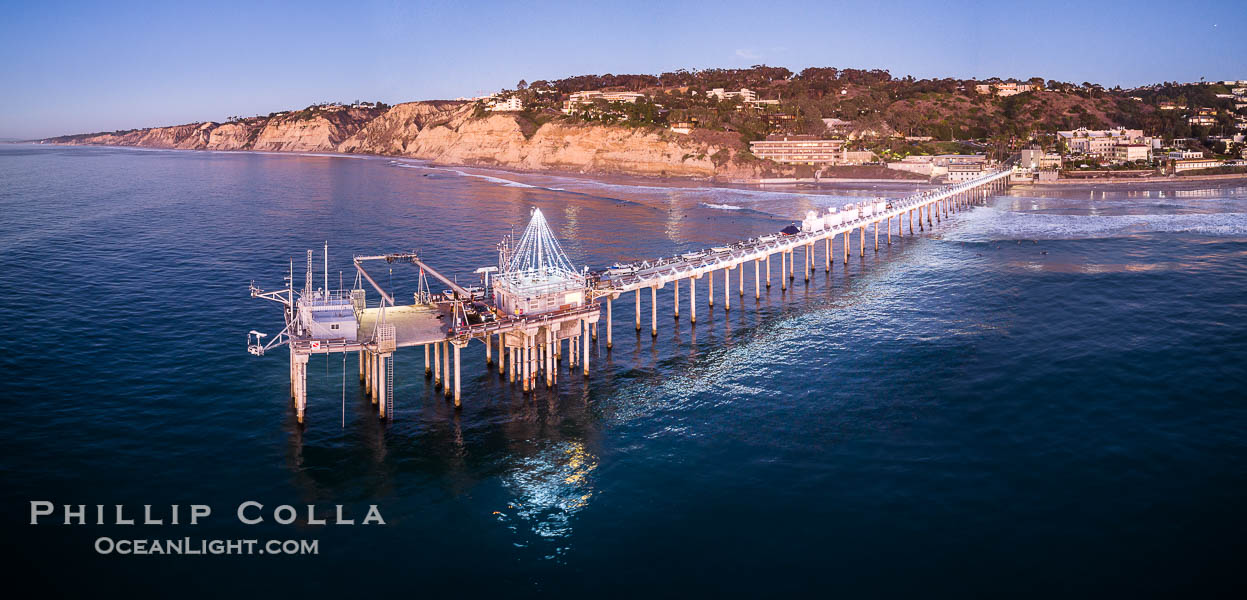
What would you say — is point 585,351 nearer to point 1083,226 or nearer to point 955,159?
point 1083,226

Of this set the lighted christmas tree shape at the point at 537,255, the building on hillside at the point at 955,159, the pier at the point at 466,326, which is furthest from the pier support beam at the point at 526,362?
the building on hillside at the point at 955,159

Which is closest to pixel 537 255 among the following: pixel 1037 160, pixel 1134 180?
pixel 1134 180

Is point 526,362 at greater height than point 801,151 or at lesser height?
lesser

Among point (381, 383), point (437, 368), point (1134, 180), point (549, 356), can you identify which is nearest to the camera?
point (381, 383)

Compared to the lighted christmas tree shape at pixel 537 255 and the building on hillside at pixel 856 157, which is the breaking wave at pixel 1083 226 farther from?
the building on hillside at pixel 856 157

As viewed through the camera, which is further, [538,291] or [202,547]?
[538,291]

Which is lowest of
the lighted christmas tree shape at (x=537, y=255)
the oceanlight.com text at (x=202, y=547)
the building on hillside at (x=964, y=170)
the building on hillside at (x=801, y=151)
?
the oceanlight.com text at (x=202, y=547)

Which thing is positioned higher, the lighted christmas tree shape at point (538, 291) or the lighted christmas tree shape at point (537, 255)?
the lighted christmas tree shape at point (537, 255)
